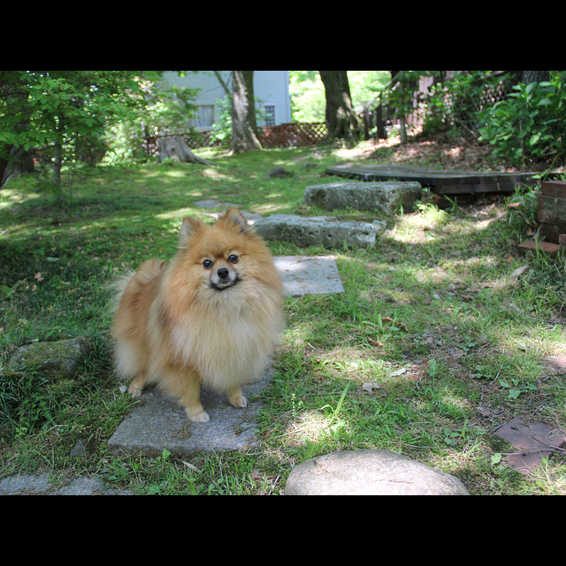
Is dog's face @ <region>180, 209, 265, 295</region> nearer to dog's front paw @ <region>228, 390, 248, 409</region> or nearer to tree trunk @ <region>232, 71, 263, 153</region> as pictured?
dog's front paw @ <region>228, 390, 248, 409</region>

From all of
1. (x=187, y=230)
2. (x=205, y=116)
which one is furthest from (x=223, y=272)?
(x=205, y=116)

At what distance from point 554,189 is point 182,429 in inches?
152

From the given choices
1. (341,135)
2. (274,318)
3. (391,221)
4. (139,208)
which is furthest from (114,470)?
(341,135)

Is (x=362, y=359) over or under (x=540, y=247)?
under

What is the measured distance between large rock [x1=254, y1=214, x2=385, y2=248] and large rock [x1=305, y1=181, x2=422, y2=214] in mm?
548

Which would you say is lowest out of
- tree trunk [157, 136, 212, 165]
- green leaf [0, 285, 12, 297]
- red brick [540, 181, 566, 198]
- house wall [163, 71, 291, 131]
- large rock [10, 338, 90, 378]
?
large rock [10, 338, 90, 378]

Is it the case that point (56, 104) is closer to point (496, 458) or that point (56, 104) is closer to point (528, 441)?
point (496, 458)

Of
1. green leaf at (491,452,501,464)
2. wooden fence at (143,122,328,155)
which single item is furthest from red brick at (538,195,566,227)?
wooden fence at (143,122,328,155)

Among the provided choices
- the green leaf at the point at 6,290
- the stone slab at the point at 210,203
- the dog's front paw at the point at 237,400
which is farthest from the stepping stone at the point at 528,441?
the stone slab at the point at 210,203

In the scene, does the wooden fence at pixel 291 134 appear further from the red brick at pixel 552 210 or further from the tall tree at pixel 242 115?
the red brick at pixel 552 210

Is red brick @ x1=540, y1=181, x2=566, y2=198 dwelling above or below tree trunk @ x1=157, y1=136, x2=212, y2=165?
below

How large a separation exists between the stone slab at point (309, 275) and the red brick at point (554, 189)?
83.4 inches

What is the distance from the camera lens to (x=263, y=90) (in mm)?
24453

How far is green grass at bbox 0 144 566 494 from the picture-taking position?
7.98ft
